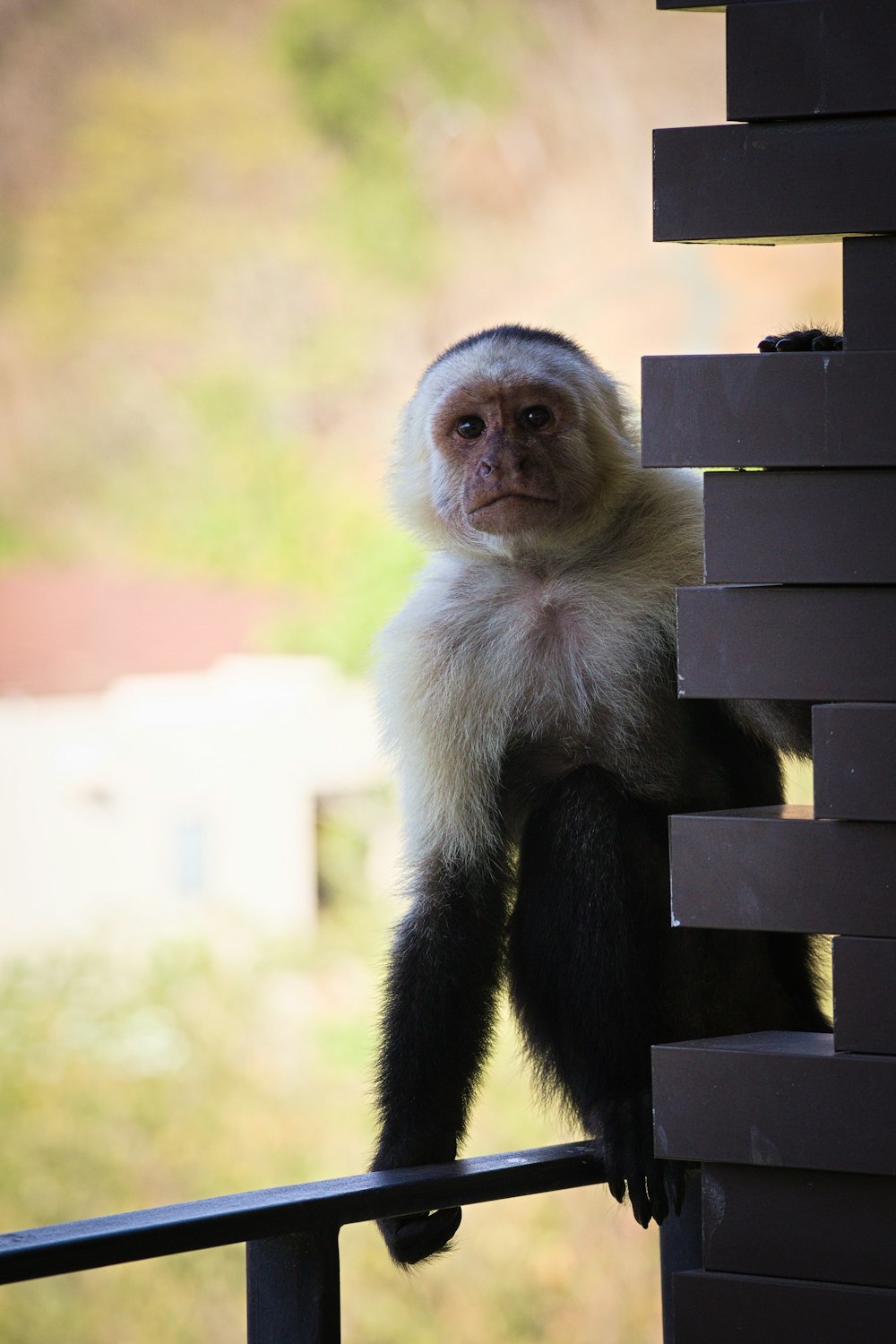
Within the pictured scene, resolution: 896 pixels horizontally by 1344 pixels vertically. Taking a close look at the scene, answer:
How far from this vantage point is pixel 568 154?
13.2 meters

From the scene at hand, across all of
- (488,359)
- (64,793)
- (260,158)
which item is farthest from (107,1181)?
(488,359)

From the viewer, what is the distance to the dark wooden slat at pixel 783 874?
141 cm

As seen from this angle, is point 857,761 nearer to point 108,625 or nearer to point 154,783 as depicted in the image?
point 154,783

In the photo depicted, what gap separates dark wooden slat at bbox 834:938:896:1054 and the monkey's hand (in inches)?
A: 24.8

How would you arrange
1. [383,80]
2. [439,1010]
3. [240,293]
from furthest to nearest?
[383,80] < [240,293] < [439,1010]

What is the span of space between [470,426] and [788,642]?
1.35 m

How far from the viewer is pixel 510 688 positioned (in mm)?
2477

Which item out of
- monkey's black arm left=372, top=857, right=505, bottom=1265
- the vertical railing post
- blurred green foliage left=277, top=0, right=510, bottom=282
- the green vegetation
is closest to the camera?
the vertical railing post

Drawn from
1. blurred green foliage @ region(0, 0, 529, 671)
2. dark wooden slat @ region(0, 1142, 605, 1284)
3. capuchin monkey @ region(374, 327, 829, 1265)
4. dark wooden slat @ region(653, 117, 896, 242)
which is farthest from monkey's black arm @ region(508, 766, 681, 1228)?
blurred green foliage @ region(0, 0, 529, 671)

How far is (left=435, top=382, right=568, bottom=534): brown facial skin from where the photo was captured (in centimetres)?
254

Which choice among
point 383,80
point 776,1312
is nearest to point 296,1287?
point 776,1312

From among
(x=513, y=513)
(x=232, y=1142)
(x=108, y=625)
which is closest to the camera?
(x=513, y=513)

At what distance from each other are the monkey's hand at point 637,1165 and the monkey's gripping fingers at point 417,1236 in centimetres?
26

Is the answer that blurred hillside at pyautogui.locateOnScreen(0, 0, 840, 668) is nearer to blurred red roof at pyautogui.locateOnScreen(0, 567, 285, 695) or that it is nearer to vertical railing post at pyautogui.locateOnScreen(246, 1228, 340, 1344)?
blurred red roof at pyautogui.locateOnScreen(0, 567, 285, 695)
